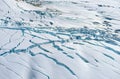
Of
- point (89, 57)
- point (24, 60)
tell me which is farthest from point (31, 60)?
point (89, 57)

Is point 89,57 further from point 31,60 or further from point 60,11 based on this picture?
point 60,11

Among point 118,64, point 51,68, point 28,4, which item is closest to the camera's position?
point 51,68

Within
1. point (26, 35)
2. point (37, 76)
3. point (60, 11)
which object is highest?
point (60, 11)

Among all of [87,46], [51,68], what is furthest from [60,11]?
[51,68]

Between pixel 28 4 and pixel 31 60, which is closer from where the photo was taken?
pixel 31 60

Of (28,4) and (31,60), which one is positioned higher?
(28,4)

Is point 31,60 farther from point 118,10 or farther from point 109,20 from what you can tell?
point 118,10

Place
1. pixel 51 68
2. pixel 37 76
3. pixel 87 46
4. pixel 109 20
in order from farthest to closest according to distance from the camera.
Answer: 1. pixel 109 20
2. pixel 87 46
3. pixel 51 68
4. pixel 37 76
